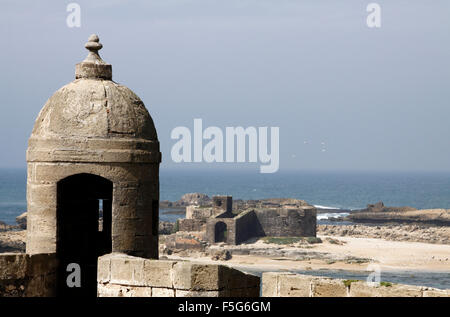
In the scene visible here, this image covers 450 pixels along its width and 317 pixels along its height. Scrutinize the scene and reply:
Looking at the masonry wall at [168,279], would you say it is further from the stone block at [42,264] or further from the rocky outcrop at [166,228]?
the rocky outcrop at [166,228]

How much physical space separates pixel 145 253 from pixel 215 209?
171ft

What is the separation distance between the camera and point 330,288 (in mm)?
7219

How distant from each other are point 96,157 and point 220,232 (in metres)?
50.4

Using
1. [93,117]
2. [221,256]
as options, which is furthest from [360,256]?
[93,117]

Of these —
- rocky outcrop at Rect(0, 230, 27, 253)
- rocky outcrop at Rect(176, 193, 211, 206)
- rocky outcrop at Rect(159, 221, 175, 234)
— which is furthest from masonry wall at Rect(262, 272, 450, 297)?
rocky outcrop at Rect(176, 193, 211, 206)

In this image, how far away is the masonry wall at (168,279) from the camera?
681 cm

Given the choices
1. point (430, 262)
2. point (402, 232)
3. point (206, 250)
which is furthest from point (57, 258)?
point (402, 232)

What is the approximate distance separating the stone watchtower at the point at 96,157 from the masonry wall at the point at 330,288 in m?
2.01

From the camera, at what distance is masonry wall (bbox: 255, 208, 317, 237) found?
62.3 metres

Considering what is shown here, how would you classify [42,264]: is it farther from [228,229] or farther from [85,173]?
[228,229]

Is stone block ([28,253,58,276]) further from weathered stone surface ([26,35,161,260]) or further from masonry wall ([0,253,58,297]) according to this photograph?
weathered stone surface ([26,35,161,260])

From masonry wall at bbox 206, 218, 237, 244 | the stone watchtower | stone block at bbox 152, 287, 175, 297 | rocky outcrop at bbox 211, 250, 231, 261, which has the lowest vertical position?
rocky outcrop at bbox 211, 250, 231, 261

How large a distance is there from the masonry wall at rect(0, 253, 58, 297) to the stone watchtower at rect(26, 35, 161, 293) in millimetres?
291

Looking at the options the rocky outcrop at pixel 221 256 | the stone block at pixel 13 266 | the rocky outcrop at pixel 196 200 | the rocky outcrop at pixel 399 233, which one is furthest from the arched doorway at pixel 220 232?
the stone block at pixel 13 266
